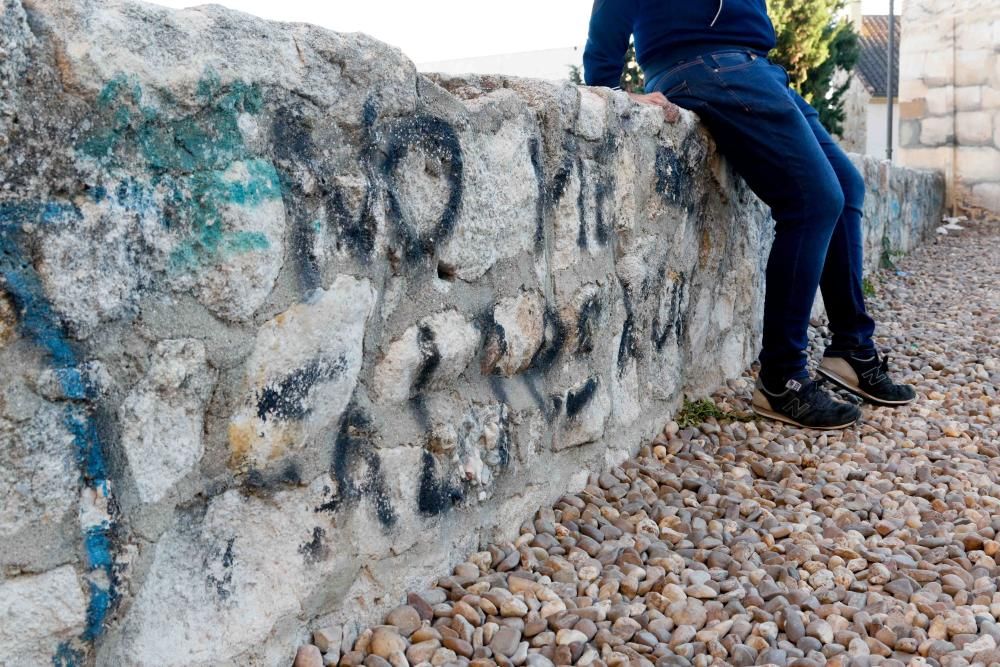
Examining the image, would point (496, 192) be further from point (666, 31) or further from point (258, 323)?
point (666, 31)

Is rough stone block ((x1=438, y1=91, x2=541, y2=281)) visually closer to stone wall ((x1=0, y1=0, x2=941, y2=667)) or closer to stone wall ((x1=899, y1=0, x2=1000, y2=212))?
stone wall ((x1=0, y1=0, x2=941, y2=667))

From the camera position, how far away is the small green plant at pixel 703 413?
2372mm

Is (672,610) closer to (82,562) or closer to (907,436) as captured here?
(82,562)

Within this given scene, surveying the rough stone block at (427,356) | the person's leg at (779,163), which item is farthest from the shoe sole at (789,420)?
the rough stone block at (427,356)

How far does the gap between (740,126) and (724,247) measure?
0.44m

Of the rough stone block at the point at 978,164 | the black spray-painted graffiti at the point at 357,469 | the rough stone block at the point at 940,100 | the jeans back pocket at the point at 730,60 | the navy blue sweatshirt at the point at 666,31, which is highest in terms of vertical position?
the navy blue sweatshirt at the point at 666,31

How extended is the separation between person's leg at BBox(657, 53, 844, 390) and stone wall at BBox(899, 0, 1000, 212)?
6693 mm

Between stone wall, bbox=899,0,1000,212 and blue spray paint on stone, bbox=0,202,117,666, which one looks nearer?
blue spray paint on stone, bbox=0,202,117,666

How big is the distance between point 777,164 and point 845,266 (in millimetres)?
498

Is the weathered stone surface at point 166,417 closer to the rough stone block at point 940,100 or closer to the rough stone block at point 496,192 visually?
the rough stone block at point 496,192

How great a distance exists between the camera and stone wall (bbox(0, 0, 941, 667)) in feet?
3.09

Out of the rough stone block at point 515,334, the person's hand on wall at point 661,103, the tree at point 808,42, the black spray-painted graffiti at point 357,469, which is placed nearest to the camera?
the black spray-painted graffiti at point 357,469

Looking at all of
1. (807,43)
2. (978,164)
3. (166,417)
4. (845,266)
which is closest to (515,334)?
(166,417)

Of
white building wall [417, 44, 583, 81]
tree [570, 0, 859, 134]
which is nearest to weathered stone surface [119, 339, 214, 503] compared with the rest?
tree [570, 0, 859, 134]
